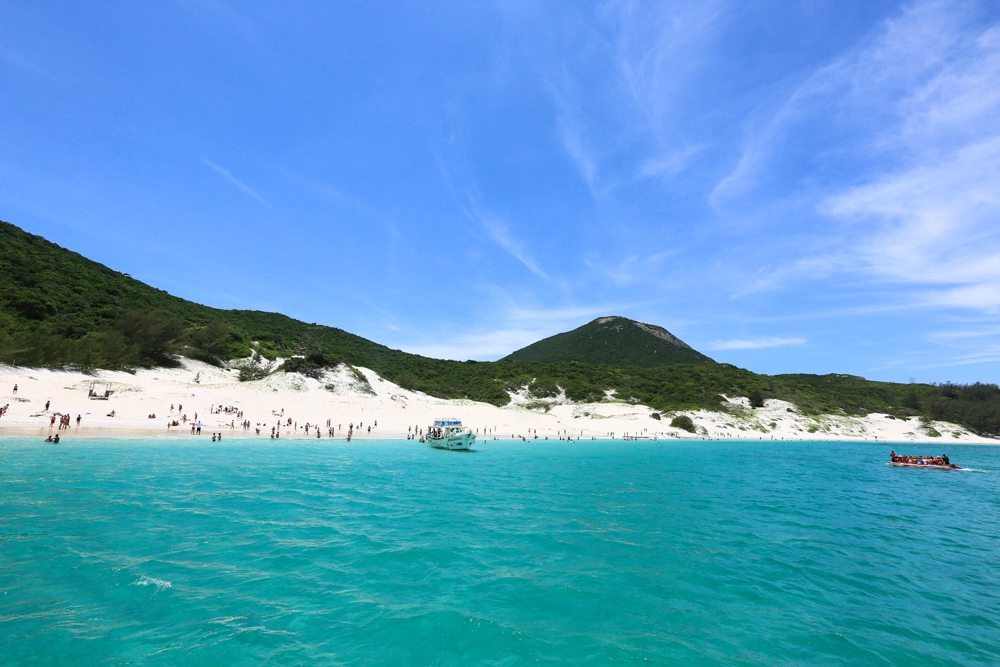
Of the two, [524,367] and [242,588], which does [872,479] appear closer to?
[242,588]

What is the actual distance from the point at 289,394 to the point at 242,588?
6560cm

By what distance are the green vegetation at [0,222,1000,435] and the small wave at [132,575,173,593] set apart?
5646cm

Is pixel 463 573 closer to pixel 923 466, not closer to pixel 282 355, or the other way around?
pixel 923 466

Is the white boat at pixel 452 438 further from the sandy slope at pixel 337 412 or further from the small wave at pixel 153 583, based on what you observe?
the small wave at pixel 153 583

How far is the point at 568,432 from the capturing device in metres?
82.4

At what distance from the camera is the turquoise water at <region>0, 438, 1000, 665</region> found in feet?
31.3

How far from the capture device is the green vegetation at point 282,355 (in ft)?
205

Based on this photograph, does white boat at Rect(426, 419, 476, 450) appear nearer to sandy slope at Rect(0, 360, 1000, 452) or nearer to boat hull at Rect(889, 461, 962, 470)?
sandy slope at Rect(0, 360, 1000, 452)

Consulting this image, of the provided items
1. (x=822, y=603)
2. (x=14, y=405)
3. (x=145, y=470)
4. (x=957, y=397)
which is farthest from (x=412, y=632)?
(x=957, y=397)

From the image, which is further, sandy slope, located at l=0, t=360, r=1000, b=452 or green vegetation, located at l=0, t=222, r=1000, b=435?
green vegetation, located at l=0, t=222, r=1000, b=435

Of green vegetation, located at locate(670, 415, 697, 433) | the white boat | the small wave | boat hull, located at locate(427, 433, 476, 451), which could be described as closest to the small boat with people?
green vegetation, located at locate(670, 415, 697, 433)

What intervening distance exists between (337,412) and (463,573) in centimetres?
6325

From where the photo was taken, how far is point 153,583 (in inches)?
457

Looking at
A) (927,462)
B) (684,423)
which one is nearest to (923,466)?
(927,462)
